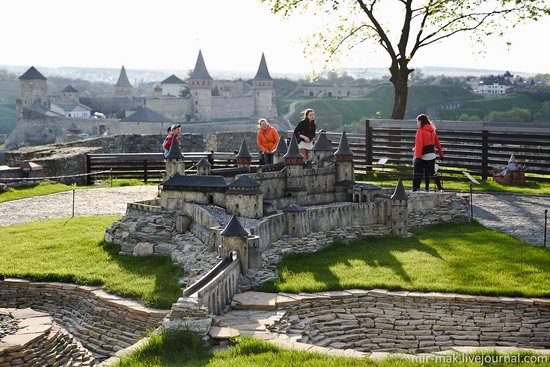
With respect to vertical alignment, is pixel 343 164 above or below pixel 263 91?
below

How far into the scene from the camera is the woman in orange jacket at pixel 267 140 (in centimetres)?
2006

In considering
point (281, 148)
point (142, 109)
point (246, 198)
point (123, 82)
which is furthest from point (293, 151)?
point (123, 82)

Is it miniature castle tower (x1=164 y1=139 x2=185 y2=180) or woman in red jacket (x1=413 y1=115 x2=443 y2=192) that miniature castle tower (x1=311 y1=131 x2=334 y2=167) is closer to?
woman in red jacket (x1=413 y1=115 x2=443 y2=192)

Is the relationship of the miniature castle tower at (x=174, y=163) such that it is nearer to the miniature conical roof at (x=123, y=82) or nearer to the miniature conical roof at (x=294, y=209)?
the miniature conical roof at (x=294, y=209)

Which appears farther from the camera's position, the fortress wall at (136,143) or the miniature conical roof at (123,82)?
the miniature conical roof at (123,82)

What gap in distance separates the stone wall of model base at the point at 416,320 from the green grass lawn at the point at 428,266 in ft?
1.14

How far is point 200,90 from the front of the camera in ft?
387

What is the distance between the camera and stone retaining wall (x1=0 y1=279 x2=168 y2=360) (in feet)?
41.0

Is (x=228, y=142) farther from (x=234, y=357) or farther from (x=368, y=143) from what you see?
(x=234, y=357)

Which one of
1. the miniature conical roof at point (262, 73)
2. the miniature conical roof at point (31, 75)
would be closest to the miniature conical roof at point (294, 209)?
the miniature conical roof at point (262, 73)

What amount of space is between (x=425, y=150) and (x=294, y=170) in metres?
3.80

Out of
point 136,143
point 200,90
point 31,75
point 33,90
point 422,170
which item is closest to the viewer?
point 422,170

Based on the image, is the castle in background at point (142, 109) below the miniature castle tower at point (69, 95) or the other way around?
below

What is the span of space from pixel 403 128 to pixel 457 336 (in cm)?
1454
